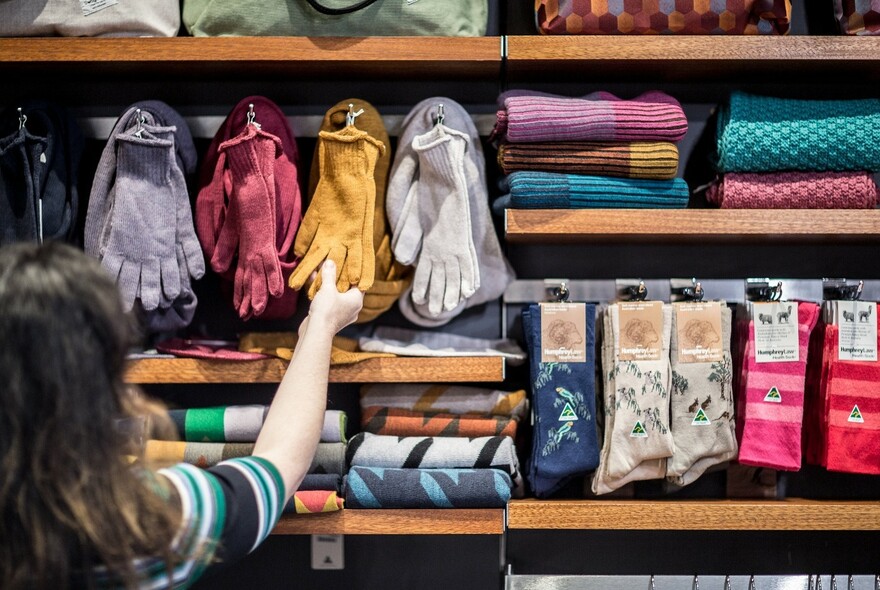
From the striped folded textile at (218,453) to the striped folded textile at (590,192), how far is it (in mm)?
667

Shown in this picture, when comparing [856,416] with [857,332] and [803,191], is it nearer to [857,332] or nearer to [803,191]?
[857,332]

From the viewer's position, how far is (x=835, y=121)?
172 cm

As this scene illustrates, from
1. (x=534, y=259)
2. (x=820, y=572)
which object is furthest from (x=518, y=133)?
(x=820, y=572)

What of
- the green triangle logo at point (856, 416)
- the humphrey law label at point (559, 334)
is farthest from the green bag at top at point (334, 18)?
the green triangle logo at point (856, 416)

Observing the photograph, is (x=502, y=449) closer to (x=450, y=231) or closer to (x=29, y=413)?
(x=450, y=231)

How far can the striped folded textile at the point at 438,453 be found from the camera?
1722 mm

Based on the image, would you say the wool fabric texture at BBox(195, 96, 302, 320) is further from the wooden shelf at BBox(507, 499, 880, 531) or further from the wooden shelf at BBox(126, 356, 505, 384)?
the wooden shelf at BBox(507, 499, 880, 531)

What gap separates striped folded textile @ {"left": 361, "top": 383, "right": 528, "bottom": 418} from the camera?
1823 mm

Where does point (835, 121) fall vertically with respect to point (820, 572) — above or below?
above

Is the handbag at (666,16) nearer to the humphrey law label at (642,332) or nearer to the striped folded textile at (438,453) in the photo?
the humphrey law label at (642,332)

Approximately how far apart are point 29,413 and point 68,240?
1.04 meters

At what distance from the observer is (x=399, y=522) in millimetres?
1664

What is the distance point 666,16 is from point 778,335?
0.74 m

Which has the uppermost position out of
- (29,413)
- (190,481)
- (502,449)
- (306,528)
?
(29,413)
